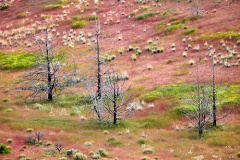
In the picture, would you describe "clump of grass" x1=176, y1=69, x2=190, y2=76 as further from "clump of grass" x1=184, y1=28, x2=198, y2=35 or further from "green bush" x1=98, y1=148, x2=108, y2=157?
"green bush" x1=98, y1=148, x2=108, y2=157

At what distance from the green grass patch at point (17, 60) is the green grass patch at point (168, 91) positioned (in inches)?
660

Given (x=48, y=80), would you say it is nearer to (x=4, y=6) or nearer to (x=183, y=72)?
(x=183, y=72)

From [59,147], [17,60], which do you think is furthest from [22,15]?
[59,147]

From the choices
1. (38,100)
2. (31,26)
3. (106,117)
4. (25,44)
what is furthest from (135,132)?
(31,26)

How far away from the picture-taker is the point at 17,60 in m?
48.7

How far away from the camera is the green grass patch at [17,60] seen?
4686 centimetres

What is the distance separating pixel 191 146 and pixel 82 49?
2676cm

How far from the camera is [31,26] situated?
6156 centimetres

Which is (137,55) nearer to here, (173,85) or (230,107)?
(173,85)

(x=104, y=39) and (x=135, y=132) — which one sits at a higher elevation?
(x=104, y=39)

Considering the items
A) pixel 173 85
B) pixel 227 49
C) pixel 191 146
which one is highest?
pixel 227 49

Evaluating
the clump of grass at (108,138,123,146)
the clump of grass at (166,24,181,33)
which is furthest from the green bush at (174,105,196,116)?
the clump of grass at (166,24,181,33)

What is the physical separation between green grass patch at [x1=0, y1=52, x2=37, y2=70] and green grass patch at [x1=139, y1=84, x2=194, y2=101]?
16.8m

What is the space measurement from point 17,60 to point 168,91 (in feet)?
70.6
